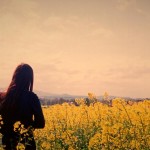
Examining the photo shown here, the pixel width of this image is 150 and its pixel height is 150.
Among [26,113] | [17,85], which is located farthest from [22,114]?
[17,85]

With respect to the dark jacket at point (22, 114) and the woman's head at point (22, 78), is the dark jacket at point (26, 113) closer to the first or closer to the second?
the dark jacket at point (22, 114)

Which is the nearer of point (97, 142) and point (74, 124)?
point (97, 142)

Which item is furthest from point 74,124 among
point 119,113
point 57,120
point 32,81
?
point 32,81

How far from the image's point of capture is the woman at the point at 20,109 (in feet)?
12.8

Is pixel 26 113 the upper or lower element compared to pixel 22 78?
lower

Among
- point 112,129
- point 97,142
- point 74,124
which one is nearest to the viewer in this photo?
point 112,129

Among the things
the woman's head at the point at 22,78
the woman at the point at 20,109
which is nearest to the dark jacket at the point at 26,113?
the woman at the point at 20,109

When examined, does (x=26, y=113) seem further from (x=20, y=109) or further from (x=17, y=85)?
(x=17, y=85)

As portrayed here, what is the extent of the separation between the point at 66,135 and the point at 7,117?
2.25 metres

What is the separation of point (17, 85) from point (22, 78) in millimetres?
106

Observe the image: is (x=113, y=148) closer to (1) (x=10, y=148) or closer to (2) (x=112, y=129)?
(2) (x=112, y=129)

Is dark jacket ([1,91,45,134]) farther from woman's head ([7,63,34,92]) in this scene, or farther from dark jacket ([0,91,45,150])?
woman's head ([7,63,34,92])

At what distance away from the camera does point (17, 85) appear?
405 cm

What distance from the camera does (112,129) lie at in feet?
15.6
